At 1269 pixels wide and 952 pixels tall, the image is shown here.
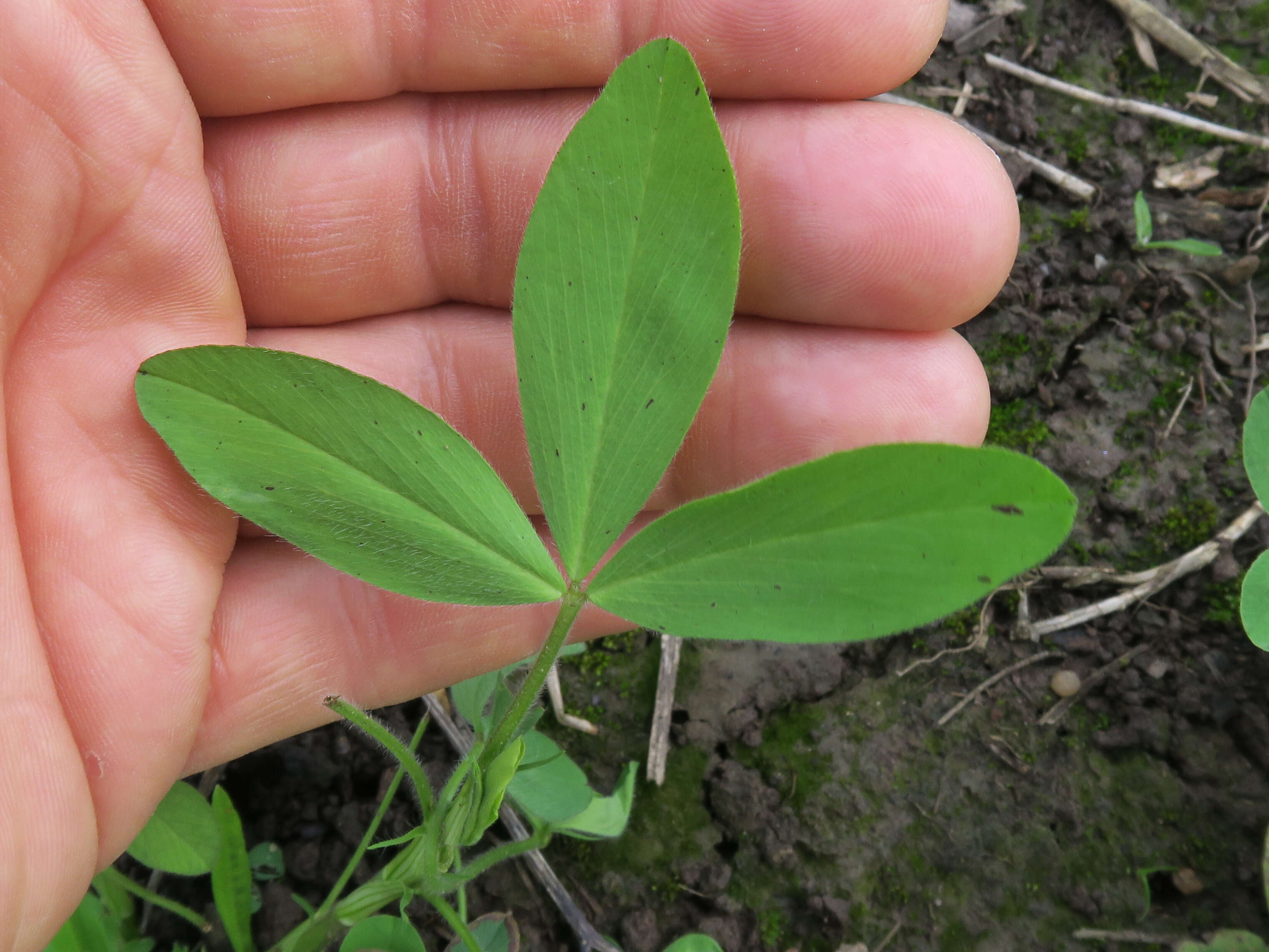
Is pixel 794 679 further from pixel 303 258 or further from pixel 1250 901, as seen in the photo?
pixel 303 258

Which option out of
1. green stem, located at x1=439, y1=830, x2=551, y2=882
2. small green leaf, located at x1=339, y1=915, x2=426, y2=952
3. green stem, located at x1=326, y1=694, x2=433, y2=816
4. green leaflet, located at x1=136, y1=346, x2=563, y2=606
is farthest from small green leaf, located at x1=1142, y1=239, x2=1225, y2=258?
small green leaf, located at x1=339, y1=915, x2=426, y2=952

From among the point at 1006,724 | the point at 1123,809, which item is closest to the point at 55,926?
the point at 1006,724

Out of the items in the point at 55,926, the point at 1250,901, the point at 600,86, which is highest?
the point at 600,86

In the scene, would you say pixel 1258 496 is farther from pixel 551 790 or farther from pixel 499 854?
pixel 499 854

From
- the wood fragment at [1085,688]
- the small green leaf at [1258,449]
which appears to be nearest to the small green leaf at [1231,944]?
the wood fragment at [1085,688]

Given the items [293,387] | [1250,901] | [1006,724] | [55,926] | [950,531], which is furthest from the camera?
[1006,724]

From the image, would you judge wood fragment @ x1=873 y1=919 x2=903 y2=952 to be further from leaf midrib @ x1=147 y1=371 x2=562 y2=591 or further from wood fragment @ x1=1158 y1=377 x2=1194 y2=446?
wood fragment @ x1=1158 y1=377 x2=1194 y2=446
